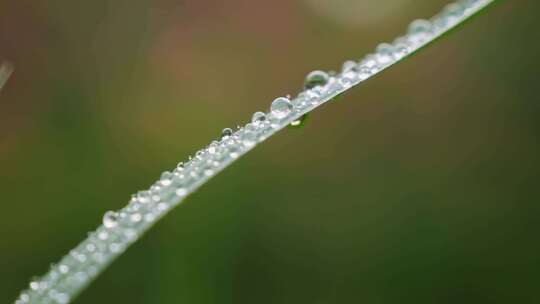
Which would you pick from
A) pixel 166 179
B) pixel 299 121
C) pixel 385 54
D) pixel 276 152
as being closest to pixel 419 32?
pixel 385 54

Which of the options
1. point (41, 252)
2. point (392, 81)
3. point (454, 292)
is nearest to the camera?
point (454, 292)

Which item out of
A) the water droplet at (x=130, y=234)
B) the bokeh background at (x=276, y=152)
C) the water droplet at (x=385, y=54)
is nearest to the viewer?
the water droplet at (x=130, y=234)

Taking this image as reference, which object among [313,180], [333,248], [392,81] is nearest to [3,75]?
[333,248]

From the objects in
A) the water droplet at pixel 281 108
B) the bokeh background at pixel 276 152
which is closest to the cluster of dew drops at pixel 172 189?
the water droplet at pixel 281 108

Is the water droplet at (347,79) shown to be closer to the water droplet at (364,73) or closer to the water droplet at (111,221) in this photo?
the water droplet at (364,73)

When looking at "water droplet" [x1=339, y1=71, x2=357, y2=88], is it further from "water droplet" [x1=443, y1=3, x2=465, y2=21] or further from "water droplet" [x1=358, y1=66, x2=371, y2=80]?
"water droplet" [x1=443, y1=3, x2=465, y2=21]

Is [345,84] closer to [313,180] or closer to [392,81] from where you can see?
[313,180]

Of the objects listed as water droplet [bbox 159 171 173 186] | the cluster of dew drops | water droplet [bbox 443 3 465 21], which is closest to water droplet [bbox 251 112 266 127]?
the cluster of dew drops
